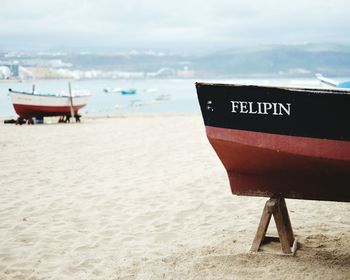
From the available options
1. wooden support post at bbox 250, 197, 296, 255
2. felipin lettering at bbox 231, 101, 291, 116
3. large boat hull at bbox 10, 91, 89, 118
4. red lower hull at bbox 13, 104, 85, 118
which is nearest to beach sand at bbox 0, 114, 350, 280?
wooden support post at bbox 250, 197, 296, 255

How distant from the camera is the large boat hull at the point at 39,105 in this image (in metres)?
20.5

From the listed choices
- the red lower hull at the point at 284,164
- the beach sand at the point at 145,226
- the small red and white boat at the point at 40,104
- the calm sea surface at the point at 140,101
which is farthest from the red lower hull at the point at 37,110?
the red lower hull at the point at 284,164

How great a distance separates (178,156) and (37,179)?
3.48 meters

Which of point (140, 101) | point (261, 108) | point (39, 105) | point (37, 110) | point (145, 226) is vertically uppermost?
point (261, 108)

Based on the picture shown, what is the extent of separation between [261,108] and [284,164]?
0.60 meters

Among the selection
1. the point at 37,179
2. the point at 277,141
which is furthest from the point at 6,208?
the point at 277,141

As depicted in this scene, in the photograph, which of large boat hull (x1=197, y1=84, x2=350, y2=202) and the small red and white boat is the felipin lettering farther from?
the small red and white boat

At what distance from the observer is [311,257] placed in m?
3.90

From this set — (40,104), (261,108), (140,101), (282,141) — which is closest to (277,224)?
(282,141)

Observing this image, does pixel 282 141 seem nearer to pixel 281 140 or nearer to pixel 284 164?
pixel 281 140

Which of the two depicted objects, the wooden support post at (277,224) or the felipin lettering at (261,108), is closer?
the felipin lettering at (261,108)

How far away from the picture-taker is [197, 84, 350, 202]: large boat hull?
11.4ft

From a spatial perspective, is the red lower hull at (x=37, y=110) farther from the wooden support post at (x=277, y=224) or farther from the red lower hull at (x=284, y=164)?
the wooden support post at (x=277, y=224)

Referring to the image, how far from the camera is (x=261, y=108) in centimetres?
362
